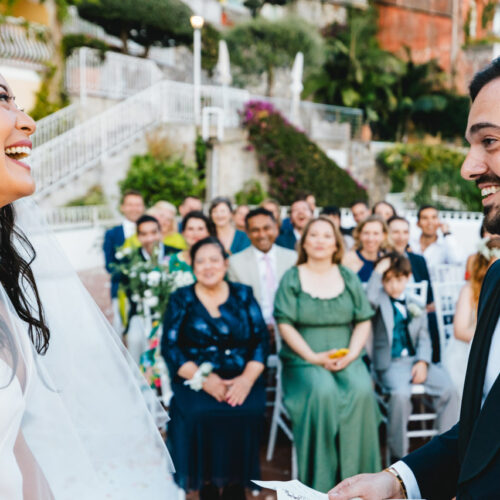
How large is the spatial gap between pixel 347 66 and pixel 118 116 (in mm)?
12570

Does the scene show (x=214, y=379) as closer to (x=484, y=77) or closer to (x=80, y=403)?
(x=80, y=403)

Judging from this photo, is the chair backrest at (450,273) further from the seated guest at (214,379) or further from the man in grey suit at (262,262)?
the seated guest at (214,379)

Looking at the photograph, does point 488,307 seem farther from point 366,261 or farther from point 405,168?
point 405,168

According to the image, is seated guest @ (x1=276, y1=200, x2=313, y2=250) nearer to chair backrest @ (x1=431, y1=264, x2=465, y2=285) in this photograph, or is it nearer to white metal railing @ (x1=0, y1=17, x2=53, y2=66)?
chair backrest @ (x1=431, y1=264, x2=465, y2=285)

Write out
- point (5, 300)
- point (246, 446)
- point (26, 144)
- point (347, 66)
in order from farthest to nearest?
point (347, 66), point (246, 446), point (5, 300), point (26, 144)

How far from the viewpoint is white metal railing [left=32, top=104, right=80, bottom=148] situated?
44.5ft

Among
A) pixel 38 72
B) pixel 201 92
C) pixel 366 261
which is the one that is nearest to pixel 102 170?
pixel 38 72

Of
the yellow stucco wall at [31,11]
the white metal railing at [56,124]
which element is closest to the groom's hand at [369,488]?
the white metal railing at [56,124]

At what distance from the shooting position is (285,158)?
1772 centimetres

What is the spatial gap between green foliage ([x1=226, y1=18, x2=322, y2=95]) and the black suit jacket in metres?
20.9

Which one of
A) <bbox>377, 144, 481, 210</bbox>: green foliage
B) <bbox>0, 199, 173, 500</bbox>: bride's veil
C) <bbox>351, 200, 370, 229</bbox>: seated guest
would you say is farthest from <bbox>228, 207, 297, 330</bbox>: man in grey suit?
<bbox>377, 144, 481, 210</bbox>: green foliage

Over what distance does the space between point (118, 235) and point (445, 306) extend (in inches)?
136

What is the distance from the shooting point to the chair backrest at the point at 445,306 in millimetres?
4594

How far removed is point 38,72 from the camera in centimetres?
1465
